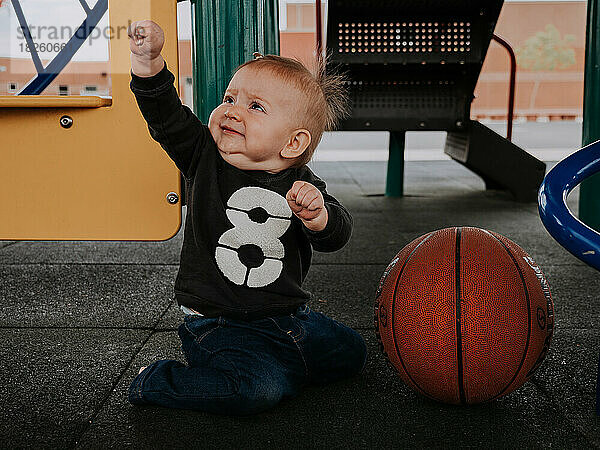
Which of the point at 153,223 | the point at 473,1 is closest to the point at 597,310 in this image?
the point at 153,223

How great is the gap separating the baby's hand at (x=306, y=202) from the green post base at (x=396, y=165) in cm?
379

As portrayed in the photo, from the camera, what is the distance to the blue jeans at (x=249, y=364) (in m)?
1.47

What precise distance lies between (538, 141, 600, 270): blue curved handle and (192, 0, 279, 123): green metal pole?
125 centimetres

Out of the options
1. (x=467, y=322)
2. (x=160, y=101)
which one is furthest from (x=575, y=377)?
(x=160, y=101)

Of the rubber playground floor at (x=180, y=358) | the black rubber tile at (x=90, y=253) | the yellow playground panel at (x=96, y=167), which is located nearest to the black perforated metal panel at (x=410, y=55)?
the rubber playground floor at (x=180, y=358)

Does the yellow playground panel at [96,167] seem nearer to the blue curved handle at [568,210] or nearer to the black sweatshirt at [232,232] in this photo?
the black sweatshirt at [232,232]

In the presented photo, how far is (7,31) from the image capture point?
2385 mm

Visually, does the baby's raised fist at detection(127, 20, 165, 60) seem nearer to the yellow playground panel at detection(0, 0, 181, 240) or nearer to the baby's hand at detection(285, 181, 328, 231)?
the baby's hand at detection(285, 181, 328, 231)

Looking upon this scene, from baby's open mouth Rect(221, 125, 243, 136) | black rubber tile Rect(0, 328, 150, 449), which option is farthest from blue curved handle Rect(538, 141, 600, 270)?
black rubber tile Rect(0, 328, 150, 449)

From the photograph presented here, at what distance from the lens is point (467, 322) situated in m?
1.43

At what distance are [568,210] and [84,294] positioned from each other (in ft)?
5.85

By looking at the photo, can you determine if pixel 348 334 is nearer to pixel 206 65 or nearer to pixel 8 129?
pixel 206 65

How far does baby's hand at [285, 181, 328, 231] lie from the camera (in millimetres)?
1438

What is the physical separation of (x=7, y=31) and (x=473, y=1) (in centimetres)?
309
